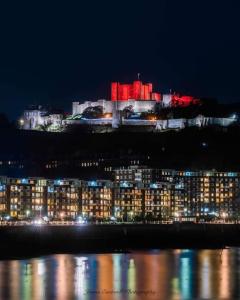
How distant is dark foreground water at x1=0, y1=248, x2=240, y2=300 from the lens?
137ft

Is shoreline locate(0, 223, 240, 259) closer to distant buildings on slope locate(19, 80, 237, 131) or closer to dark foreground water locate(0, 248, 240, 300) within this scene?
dark foreground water locate(0, 248, 240, 300)

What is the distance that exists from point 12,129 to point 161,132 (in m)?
17.2

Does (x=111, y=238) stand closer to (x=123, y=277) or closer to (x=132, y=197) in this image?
(x=132, y=197)

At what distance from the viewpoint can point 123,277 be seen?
46.8 metres

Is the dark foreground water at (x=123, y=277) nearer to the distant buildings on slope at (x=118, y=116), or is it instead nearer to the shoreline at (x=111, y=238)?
the shoreline at (x=111, y=238)

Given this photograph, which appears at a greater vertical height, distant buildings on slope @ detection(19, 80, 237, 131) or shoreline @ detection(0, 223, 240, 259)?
distant buildings on slope @ detection(19, 80, 237, 131)

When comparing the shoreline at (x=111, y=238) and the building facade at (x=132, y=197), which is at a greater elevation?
the building facade at (x=132, y=197)

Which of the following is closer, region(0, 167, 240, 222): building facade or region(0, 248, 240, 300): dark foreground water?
region(0, 248, 240, 300): dark foreground water

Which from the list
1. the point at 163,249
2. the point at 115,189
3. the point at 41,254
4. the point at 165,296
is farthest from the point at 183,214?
the point at 165,296

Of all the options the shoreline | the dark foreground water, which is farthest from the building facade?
the dark foreground water

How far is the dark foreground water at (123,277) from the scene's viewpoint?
137 ft

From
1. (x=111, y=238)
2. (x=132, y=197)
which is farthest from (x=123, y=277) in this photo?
(x=132, y=197)

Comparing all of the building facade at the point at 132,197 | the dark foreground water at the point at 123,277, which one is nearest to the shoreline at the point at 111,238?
the dark foreground water at the point at 123,277

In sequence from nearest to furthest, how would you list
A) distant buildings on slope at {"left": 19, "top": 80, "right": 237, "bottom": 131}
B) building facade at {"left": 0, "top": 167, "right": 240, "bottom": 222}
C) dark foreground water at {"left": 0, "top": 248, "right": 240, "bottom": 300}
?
1. dark foreground water at {"left": 0, "top": 248, "right": 240, "bottom": 300}
2. building facade at {"left": 0, "top": 167, "right": 240, "bottom": 222}
3. distant buildings on slope at {"left": 19, "top": 80, "right": 237, "bottom": 131}
